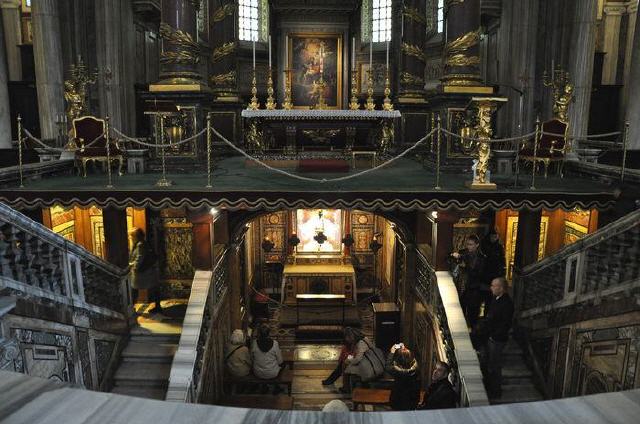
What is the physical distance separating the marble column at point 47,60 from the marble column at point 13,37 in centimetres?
745

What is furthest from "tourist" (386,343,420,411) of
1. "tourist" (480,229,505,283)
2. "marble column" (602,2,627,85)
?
"marble column" (602,2,627,85)

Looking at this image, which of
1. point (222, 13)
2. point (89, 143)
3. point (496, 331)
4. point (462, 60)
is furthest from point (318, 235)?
point (496, 331)

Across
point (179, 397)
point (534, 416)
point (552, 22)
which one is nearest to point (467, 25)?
point (552, 22)

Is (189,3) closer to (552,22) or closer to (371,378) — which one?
(371,378)

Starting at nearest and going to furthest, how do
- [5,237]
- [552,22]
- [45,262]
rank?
[5,237] → [45,262] → [552,22]

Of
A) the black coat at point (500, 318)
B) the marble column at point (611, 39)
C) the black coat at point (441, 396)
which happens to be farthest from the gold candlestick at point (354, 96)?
the marble column at point (611, 39)

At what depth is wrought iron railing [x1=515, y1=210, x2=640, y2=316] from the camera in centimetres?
577

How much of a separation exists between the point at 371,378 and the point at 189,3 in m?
8.11

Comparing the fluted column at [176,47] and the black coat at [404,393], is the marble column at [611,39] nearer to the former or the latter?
the fluted column at [176,47]

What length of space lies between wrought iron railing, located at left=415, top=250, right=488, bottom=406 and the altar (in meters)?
4.88

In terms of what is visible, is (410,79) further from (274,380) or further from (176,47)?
(274,380)

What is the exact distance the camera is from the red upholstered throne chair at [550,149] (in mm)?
10016

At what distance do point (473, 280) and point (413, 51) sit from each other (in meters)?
9.42

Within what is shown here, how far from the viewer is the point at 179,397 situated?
732 centimetres
